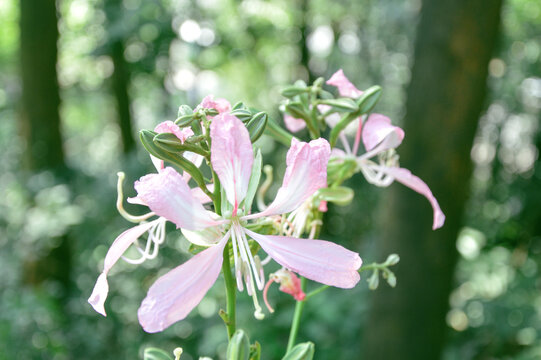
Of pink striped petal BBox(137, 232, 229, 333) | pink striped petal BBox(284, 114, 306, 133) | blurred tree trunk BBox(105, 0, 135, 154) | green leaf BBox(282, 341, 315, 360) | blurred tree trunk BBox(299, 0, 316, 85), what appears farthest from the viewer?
blurred tree trunk BBox(299, 0, 316, 85)

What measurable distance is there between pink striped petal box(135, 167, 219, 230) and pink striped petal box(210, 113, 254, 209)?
5cm

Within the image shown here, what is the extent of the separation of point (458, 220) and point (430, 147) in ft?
1.20

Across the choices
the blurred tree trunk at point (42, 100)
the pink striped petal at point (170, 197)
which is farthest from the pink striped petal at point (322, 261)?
the blurred tree trunk at point (42, 100)

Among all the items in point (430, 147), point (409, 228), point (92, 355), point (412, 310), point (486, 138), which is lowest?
point (92, 355)

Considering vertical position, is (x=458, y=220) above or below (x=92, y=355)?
above

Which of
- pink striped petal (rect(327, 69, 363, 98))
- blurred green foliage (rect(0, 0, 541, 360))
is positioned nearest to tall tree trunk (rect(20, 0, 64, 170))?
blurred green foliage (rect(0, 0, 541, 360))

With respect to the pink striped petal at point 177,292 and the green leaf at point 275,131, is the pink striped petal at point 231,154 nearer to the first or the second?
the pink striped petal at point 177,292

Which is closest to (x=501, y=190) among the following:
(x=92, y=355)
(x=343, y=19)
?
(x=343, y=19)

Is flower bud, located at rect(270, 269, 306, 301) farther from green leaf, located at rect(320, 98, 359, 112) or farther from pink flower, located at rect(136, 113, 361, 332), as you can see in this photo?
green leaf, located at rect(320, 98, 359, 112)

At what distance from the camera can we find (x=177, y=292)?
0.53m

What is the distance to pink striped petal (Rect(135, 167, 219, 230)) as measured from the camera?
528mm

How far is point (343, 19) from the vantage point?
641cm

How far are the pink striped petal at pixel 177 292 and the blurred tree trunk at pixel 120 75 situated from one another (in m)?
3.27

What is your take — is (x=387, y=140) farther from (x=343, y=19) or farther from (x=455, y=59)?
(x=343, y=19)
